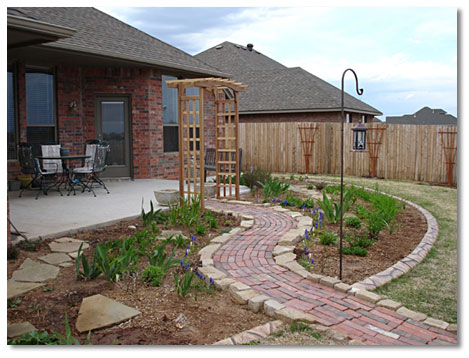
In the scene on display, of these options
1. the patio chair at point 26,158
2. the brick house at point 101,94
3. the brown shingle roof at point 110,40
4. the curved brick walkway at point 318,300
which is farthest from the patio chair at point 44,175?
the curved brick walkway at point 318,300

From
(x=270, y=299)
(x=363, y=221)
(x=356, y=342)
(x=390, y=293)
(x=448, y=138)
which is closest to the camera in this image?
(x=356, y=342)

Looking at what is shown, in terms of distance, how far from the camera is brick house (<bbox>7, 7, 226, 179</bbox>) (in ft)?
30.9

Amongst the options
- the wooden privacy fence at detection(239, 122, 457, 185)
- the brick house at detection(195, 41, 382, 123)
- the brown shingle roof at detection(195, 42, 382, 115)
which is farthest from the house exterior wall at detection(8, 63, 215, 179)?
the brown shingle roof at detection(195, 42, 382, 115)

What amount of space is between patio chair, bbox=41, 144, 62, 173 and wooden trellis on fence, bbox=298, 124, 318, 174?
28.2ft

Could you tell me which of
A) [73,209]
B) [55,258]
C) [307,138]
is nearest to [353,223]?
[55,258]

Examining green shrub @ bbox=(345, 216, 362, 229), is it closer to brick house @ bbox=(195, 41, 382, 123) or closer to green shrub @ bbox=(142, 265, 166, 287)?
green shrub @ bbox=(142, 265, 166, 287)

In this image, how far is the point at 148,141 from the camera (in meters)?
11.1

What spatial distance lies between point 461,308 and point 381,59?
3.52 m

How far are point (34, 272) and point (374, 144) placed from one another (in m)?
12.0

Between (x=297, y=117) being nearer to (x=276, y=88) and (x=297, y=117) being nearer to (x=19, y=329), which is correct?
(x=276, y=88)

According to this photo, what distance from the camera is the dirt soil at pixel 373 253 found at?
4.43 meters

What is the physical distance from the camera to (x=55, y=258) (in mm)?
4566

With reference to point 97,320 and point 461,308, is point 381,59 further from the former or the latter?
point 97,320

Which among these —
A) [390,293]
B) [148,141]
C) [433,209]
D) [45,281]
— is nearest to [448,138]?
[433,209]
